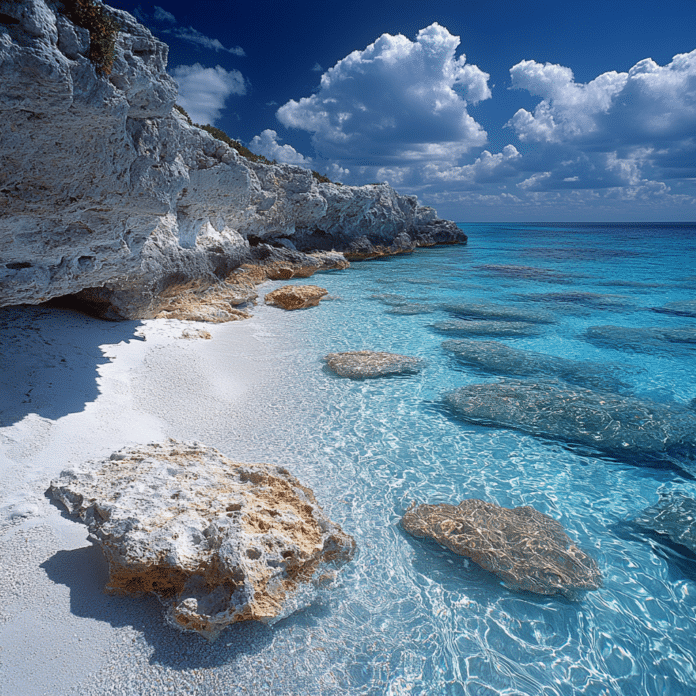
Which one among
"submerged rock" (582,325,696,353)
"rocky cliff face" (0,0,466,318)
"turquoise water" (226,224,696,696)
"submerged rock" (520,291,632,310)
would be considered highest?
"rocky cliff face" (0,0,466,318)

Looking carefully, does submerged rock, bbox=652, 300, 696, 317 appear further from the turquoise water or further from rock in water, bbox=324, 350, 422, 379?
rock in water, bbox=324, 350, 422, 379

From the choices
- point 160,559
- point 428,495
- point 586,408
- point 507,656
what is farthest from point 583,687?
point 586,408

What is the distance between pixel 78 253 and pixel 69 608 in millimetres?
5958

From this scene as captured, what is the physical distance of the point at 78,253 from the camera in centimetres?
765

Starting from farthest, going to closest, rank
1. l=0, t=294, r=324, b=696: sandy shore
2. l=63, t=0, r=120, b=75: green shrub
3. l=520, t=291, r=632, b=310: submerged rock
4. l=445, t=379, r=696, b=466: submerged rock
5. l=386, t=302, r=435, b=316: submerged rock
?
l=520, t=291, r=632, b=310: submerged rock
l=386, t=302, r=435, b=316: submerged rock
l=445, t=379, r=696, b=466: submerged rock
l=63, t=0, r=120, b=75: green shrub
l=0, t=294, r=324, b=696: sandy shore

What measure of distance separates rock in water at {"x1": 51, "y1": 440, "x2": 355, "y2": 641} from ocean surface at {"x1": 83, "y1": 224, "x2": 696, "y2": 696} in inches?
11.7

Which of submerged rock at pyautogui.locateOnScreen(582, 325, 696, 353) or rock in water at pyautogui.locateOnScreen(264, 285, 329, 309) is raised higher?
rock in water at pyautogui.locateOnScreen(264, 285, 329, 309)

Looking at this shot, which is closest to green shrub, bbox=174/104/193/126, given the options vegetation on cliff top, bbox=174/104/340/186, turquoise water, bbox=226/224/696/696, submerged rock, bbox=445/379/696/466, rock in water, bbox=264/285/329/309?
vegetation on cliff top, bbox=174/104/340/186

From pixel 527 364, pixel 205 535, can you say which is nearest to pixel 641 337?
pixel 527 364

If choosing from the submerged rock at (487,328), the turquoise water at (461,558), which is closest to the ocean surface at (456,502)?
the turquoise water at (461,558)

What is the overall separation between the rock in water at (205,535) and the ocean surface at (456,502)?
0.98 feet

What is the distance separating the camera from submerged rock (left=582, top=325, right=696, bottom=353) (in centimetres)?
1427

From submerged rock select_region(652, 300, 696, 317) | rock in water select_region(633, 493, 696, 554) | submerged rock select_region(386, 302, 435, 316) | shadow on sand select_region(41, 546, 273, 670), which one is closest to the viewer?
shadow on sand select_region(41, 546, 273, 670)

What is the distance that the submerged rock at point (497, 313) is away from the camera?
17844 mm
